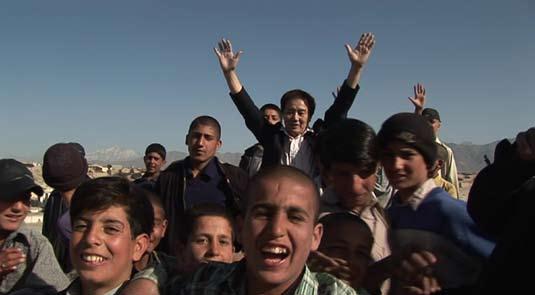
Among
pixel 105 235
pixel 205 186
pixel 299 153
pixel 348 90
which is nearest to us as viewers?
pixel 105 235

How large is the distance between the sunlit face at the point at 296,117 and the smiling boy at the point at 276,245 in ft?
6.74

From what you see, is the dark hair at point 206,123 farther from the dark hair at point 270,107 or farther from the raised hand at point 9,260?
the raised hand at point 9,260

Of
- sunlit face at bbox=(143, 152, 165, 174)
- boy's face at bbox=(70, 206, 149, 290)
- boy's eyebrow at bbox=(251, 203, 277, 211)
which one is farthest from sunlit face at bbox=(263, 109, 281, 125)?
boy's eyebrow at bbox=(251, 203, 277, 211)

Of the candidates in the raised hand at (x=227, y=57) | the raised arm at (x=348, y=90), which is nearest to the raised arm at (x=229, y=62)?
the raised hand at (x=227, y=57)

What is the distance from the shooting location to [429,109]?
6020 mm

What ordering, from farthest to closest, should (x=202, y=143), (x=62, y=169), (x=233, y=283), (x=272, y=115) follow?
1. (x=272, y=115)
2. (x=202, y=143)
3. (x=62, y=169)
4. (x=233, y=283)

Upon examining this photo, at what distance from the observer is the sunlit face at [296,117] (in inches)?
158

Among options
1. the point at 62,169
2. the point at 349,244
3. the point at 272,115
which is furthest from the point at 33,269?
the point at 272,115

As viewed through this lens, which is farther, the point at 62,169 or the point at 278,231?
the point at 62,169

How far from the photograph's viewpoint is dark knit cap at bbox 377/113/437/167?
2.22 metres

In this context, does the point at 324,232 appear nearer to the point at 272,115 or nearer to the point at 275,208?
the point at 275,208

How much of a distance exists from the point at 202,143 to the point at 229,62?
33.5 inches

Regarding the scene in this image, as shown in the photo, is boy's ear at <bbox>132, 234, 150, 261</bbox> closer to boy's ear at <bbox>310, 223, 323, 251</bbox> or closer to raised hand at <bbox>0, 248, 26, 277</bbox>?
raised hand at <bbox>0, 248, 26, 277</bbox>

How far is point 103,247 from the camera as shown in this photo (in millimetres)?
2143
